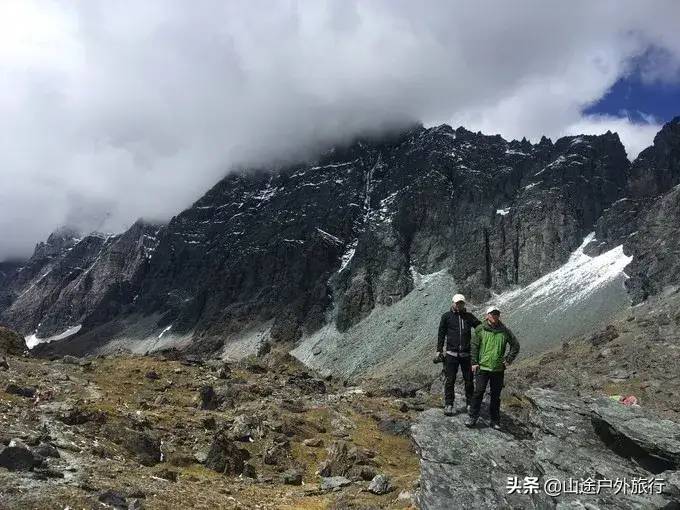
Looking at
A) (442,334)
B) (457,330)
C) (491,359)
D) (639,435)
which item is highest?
(457,330)

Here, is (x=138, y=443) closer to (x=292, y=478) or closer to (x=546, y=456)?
(x=292, y=478)

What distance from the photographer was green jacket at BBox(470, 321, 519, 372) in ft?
52.5

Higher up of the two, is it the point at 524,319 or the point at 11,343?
the point at 524,319

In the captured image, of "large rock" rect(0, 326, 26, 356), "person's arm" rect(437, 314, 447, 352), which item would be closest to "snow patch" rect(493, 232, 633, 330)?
"large rock" rect(0, 326, 26, 356)

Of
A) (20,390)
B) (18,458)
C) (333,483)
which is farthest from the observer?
(20,390)

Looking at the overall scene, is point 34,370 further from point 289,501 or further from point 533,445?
point 533,445

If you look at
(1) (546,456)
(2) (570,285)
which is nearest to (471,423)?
(1) (546,456)

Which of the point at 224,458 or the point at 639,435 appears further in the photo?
the point at 224,458

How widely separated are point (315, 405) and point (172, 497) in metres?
16.1

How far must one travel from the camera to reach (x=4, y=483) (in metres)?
12.7

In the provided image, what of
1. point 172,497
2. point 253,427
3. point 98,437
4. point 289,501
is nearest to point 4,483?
point 172,497

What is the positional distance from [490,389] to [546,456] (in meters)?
2.61

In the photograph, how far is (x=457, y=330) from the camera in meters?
17.0

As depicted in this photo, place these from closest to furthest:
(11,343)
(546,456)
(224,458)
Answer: (546,456)
(224,458)
(11,343)
